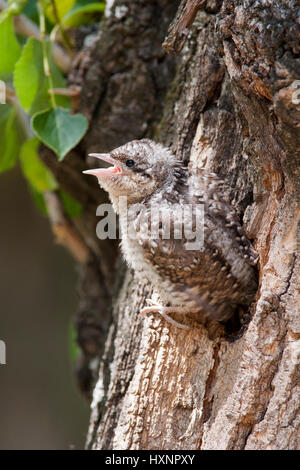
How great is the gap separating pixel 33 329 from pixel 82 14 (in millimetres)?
2295

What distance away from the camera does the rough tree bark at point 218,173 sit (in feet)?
4.93

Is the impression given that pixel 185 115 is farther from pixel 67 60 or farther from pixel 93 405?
pixel 93 405

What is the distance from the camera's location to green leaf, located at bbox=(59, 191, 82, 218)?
2830mm

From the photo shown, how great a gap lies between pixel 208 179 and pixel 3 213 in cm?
242

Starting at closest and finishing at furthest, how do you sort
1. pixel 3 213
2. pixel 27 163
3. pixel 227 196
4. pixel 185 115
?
pixel 227 196, pixel 185 115, pixel 27 163, pixel 3 213

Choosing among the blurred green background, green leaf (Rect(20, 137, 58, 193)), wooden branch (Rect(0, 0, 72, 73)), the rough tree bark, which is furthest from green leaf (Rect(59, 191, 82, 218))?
the blurred green background

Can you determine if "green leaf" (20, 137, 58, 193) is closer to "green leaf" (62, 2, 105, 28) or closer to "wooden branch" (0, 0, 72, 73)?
"wooden branch" (0, 0, 72, 73)

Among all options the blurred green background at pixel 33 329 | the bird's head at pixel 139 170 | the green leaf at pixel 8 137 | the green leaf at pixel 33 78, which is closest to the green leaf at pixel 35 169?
the green leaf at pixel 8 137

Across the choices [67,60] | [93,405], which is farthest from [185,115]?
[93,405]

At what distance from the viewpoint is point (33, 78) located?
217 cm

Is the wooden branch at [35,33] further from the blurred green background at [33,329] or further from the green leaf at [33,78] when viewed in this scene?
the blurred green background at [33,329]

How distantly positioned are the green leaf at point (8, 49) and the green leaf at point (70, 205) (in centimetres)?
77

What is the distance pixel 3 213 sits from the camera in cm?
394

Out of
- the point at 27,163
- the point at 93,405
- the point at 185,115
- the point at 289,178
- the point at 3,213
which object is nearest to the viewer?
the point at 289,178
